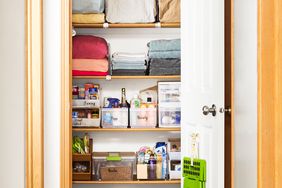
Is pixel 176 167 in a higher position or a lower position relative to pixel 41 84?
lower

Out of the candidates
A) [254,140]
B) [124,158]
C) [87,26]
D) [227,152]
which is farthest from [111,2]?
[254,140]

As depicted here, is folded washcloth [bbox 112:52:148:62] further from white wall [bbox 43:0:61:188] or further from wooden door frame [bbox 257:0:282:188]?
wooden door frame [bbox 257:0:282:188]

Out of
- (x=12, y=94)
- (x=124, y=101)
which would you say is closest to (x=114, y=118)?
(x=124, y=101)

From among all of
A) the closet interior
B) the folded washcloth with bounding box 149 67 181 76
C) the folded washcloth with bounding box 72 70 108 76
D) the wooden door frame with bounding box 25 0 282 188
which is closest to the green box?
the wooden door frame with bounding box 25 0 282 188

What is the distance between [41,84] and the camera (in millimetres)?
2811

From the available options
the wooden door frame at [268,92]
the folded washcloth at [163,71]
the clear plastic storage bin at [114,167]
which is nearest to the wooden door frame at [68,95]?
the wooden door frame at [268,92]

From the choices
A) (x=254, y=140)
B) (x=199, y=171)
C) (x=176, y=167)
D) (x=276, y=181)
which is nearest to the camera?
(x=276, y=181)

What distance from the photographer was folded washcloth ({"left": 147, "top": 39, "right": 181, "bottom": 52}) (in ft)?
13.2

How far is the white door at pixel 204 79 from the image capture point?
2.71m

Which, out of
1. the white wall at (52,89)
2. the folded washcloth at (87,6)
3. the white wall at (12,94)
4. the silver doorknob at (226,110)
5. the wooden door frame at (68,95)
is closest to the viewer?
the wooden door frame at (68,95)

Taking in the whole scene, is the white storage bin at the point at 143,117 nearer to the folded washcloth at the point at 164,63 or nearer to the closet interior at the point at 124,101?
the closet interior at the point at 124,101

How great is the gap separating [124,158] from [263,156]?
2479 millimetres

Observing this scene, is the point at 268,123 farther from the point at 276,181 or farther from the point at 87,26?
the point at 87,26

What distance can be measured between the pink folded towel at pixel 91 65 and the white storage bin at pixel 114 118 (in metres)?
0.33
